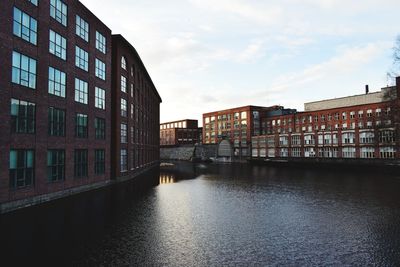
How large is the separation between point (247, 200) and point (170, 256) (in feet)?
48.8

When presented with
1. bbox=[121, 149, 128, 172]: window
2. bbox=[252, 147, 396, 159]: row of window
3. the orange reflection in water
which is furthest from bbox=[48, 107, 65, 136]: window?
bbox=[252, 147, 396, 159]: row of window

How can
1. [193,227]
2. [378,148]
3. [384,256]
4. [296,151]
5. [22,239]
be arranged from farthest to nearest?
[296,151] < [378,148] < [193,227] < [22,239] < [384,256]

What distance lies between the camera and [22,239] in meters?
14.1

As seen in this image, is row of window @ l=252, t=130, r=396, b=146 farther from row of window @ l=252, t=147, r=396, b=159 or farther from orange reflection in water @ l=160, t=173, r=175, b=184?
orange reflection in water @ l=160, t=173, r=175, b=184

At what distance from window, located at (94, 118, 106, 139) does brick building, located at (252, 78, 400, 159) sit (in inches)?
1752

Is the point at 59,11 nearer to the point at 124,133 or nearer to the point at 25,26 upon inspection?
the point at 25,26

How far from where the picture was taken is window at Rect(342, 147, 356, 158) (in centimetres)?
7092

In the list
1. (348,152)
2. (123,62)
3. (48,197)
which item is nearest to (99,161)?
(48,197)

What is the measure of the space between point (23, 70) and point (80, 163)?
11.3 meters

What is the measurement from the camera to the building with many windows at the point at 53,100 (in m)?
21.1

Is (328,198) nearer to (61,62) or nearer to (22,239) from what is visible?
(22,239)

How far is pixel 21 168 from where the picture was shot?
22062mm

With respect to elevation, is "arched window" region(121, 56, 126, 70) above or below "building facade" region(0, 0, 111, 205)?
above

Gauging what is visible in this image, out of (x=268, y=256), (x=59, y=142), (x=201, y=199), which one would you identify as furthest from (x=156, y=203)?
(x=268, y=256)
